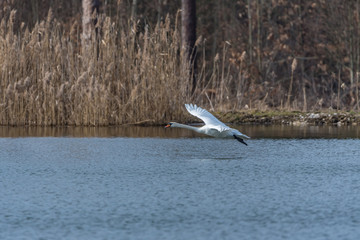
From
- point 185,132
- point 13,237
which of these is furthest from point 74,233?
point 185,132

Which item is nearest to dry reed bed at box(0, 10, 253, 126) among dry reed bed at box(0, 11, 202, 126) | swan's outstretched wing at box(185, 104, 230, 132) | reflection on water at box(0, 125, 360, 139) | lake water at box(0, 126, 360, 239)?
dry reed bed at box(0, 11, 202, 126)

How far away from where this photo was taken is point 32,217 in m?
6.17

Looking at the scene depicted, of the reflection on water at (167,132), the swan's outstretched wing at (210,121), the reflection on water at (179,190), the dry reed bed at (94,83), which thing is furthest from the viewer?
the dry reed bed at (94,83)

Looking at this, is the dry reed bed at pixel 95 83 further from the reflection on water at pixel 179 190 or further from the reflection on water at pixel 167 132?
the reflection on water at pixel 179 190

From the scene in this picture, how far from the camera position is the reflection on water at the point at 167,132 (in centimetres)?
1277

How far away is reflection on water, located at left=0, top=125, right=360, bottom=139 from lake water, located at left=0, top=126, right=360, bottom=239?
346 mm

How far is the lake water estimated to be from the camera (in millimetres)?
5777

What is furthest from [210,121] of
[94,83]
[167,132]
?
[94,83]

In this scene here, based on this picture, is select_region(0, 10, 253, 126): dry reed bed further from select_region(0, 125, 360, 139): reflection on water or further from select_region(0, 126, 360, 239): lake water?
select_region(0, 126, 360, 239): lake water

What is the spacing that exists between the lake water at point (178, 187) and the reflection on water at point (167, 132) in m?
0.35

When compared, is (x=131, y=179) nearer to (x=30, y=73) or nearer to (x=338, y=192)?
(x=338, y=192)

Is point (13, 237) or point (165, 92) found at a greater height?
point (165, 92)

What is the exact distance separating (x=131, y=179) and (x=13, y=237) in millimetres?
2721

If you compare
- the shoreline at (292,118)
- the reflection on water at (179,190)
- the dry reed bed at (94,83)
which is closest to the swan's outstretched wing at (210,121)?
the reflection on water at (179,190)
